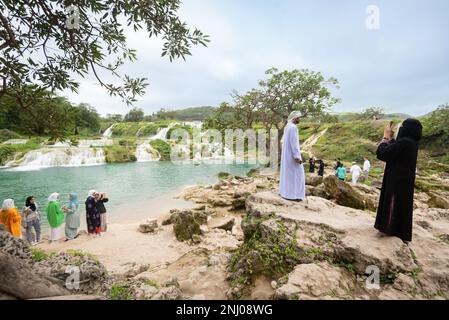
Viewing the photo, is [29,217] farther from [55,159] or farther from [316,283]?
[55,159]

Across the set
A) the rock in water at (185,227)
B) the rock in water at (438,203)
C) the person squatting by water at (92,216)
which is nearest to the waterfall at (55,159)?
the person squatting by water at (92,216)

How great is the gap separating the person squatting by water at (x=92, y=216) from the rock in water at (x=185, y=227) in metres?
2.74

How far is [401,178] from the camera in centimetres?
346

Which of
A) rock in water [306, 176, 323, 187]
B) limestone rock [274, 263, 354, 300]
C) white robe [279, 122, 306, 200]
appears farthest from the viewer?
rock in water [306, 176, 323, 187]

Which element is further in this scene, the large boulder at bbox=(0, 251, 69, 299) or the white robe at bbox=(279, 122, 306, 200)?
the white robe at bbox=(279, 122, 306, 200)

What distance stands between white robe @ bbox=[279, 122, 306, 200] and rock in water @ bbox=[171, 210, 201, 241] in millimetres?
4175

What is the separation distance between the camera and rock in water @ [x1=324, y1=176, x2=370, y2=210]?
27.1 feet

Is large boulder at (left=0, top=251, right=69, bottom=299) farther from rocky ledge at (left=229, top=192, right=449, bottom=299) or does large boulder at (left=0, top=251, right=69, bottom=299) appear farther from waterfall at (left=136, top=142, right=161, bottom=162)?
waterfall at (left=136, top=142, right=161, bottom=162)

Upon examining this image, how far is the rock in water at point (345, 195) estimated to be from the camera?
325 inches

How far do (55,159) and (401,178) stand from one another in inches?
1454

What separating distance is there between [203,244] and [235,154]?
3459cm

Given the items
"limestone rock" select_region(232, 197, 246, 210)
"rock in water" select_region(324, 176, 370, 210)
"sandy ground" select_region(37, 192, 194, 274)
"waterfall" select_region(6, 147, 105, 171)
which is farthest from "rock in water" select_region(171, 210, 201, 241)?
"waterfall" select_region(6, 147, 105, 171)
